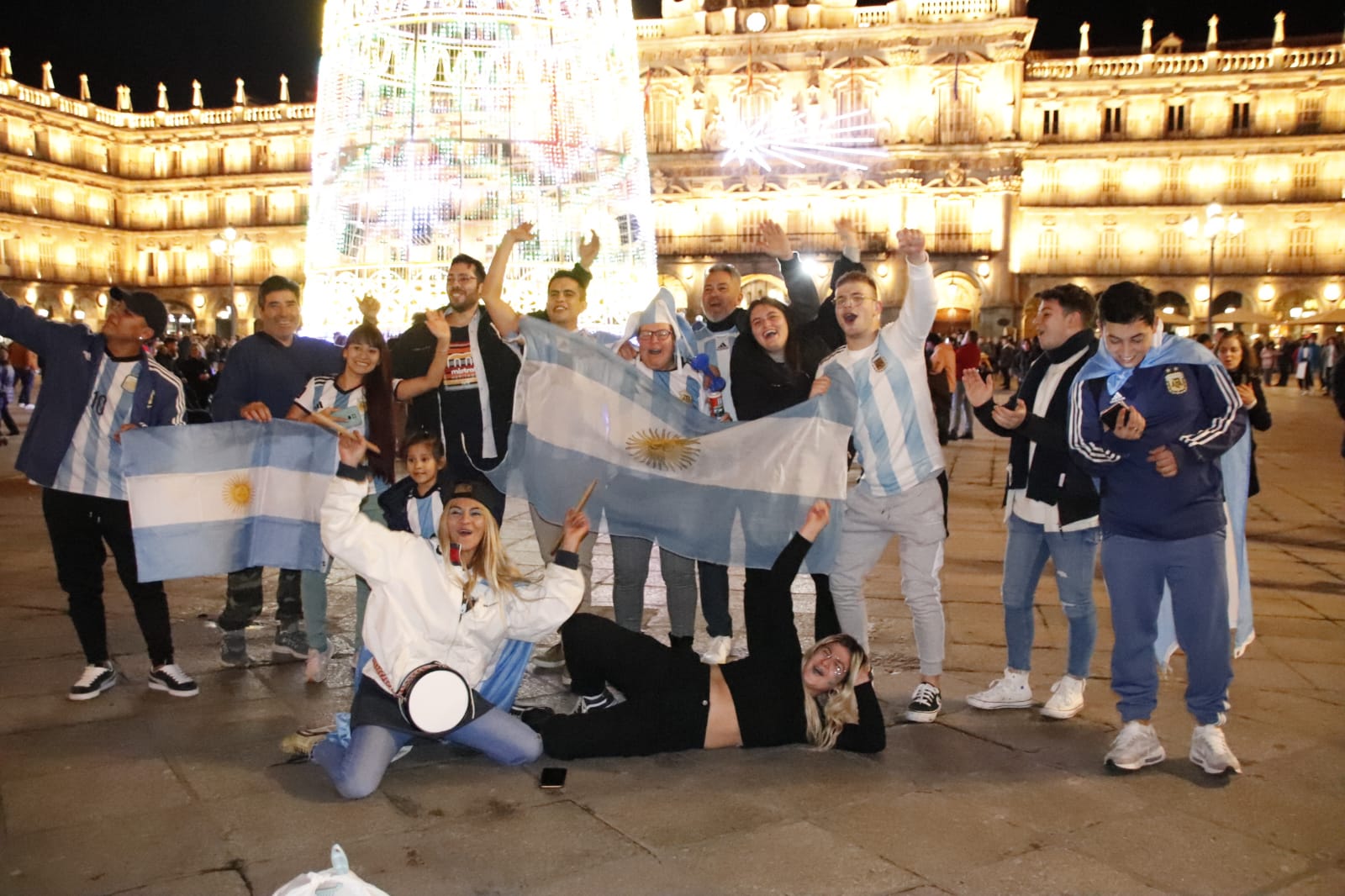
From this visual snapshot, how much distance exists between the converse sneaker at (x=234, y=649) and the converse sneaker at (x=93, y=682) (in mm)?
485

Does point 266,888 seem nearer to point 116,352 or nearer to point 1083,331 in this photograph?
point 116,352

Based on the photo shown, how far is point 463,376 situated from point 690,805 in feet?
8.16

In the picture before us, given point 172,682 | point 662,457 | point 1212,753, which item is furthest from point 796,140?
point 1212,753

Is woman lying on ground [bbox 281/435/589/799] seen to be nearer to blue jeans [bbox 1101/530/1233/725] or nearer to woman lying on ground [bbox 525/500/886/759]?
woman lying on ground [bbox 525/500/886/759]

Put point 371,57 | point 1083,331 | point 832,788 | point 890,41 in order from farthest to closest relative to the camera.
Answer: point 890,41, point 371,57, point 1083,331, point 832,788

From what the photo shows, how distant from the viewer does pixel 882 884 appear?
321 cm

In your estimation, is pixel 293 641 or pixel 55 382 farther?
pixel 293 641

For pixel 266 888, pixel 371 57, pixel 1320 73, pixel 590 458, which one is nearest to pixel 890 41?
pixel 1320 73

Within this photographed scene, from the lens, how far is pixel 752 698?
4.27 metres

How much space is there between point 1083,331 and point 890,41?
41.7 metres

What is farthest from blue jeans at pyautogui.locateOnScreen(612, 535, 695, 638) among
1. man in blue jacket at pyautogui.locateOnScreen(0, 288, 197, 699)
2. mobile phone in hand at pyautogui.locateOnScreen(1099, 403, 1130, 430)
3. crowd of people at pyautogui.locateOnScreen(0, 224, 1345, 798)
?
mobile phone in hand at pyautogui.locateOnScreen(1099, 403, 1130, 430)

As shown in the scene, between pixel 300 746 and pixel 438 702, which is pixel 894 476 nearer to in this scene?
pixel 438 702

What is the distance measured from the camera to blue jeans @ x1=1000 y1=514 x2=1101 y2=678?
471 centimetres

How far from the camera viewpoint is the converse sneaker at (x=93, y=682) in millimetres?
4883
